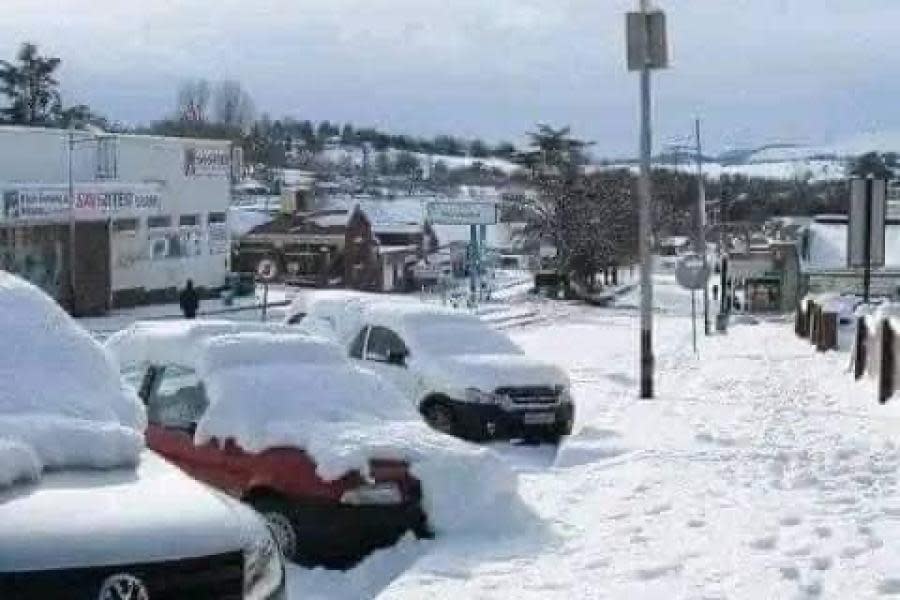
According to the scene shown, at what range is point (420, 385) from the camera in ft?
54.9

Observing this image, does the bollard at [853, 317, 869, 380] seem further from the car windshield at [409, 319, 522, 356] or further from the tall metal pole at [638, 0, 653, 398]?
Result: the car windshield at [409, 319, 522, 356]

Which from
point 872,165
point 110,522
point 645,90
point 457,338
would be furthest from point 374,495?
point 872,165

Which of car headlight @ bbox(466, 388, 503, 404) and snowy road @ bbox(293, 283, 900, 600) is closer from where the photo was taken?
snowy road @ bbox(293, 283, 900, 600)

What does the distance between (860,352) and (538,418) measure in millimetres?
10297

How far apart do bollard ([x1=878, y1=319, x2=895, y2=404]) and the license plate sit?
5.57 meters

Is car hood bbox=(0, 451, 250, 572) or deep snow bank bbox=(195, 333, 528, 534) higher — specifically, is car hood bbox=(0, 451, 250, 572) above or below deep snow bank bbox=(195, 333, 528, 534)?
above

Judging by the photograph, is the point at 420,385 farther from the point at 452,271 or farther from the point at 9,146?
the point at 452,271

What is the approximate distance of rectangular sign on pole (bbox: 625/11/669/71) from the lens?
20141mm

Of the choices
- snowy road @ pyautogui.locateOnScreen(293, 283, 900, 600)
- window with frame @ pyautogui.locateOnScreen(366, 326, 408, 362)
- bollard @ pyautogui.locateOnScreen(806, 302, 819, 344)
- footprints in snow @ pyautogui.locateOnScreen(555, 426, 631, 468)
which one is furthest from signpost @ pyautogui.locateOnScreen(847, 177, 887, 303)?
footprints in snow @ pyautogui.locateOnScreen(555, 426, 631, 468)

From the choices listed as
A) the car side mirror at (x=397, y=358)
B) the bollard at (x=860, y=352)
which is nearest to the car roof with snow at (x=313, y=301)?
the car side mirror at (x=397, y=358)

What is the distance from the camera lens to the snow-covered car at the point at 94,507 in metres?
5.49

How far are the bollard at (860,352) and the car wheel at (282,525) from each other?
16521mm

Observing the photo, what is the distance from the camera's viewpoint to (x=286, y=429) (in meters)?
10.0

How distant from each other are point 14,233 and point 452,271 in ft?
179
